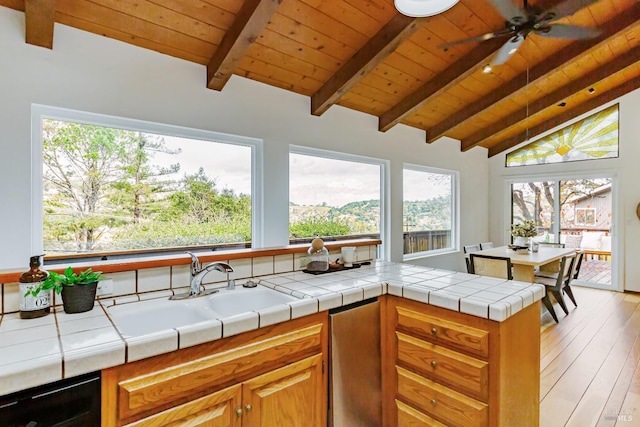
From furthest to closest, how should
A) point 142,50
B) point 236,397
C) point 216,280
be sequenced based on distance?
point 142,50
point 216,280
point 236,397

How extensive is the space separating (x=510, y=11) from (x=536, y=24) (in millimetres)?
305

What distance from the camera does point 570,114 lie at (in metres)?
5.07

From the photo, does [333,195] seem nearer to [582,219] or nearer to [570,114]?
[570,114]

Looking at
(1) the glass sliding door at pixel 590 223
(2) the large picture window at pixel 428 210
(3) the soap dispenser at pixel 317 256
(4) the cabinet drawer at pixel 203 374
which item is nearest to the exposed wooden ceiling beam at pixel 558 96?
Answer: (2) the large picture window at pixel 428 210

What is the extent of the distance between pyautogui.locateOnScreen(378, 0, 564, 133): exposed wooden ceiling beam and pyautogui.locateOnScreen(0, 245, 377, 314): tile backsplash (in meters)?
2.07

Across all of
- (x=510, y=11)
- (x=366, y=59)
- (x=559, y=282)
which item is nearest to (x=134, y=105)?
(x=366, y=59)

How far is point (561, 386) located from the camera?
91.5 inches

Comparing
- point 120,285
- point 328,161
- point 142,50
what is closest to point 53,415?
point 120,285

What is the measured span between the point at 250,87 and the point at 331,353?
82.4 inches

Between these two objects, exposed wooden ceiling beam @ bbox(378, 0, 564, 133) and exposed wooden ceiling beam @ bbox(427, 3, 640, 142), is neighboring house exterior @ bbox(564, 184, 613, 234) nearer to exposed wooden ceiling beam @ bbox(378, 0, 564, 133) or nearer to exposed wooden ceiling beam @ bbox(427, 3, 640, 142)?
exposed wooden ceiling beam @ bbox(427, 3, 640, 142)

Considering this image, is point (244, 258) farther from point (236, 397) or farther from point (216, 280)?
point (236, 397)

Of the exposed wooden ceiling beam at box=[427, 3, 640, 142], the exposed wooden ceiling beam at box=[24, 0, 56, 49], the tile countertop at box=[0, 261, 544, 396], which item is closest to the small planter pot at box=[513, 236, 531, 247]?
the exposed wooden ceiling beam at box=[427, 3, 640, 142]

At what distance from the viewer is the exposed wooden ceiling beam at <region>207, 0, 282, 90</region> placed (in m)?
1.83

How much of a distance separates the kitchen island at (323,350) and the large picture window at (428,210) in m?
2.53
